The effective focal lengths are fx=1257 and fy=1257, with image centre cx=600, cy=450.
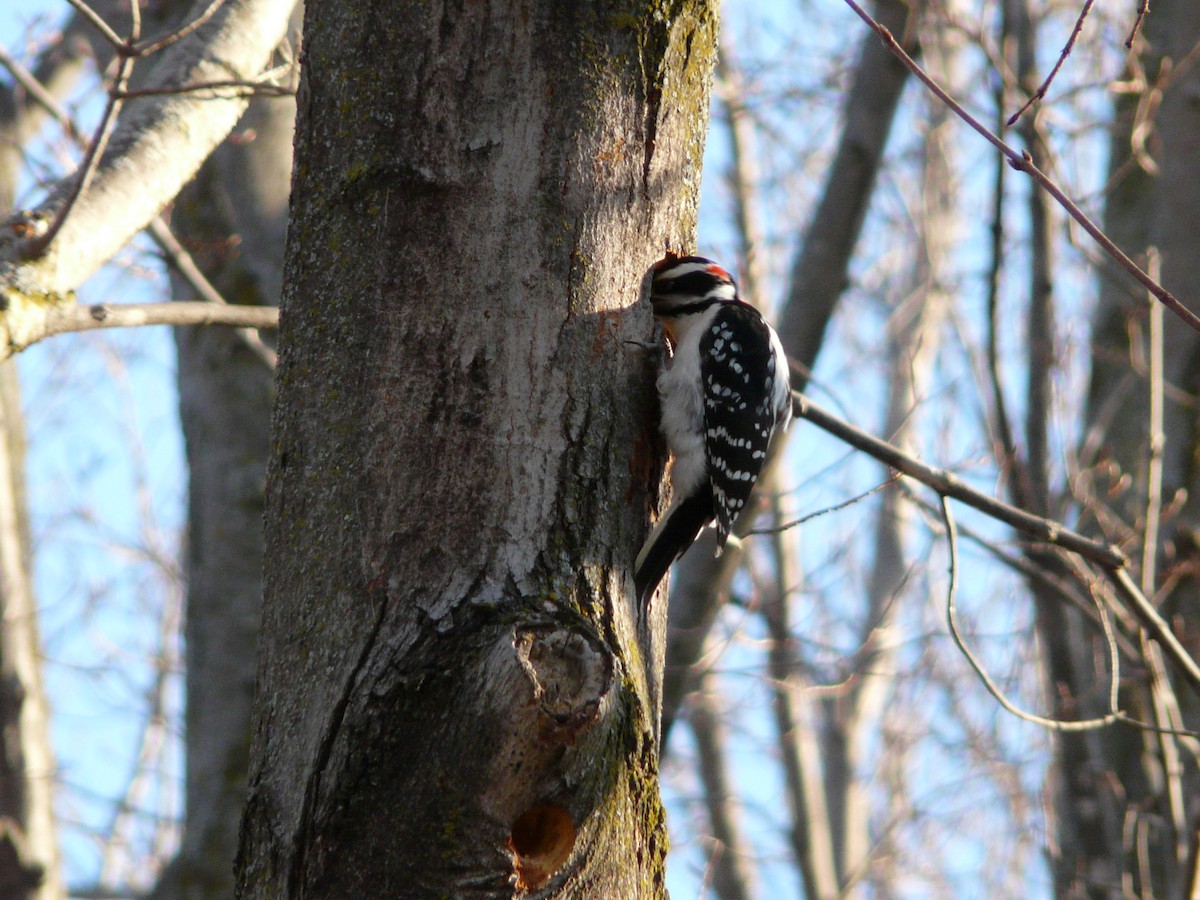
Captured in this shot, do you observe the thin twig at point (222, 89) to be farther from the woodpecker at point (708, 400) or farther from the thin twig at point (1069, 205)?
the thin twig at point (1069, 205)

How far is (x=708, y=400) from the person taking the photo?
3305 mm

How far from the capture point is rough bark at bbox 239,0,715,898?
1865mm

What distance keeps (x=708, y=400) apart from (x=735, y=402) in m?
0.32

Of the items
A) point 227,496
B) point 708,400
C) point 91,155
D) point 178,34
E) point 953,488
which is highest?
point 178,34

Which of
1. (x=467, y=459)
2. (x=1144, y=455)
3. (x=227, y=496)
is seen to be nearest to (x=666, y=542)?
(x=467, y=459)

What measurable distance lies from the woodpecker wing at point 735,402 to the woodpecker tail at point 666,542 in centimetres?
21

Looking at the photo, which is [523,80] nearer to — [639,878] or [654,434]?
[654,434]

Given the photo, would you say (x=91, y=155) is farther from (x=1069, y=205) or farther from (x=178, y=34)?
(x=1069, y=205)

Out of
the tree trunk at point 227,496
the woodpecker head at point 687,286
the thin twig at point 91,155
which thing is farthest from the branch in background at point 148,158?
the tree trunk at point 227,496

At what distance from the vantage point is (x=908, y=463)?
10.2 feet

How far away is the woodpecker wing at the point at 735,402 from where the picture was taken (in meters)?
3.33

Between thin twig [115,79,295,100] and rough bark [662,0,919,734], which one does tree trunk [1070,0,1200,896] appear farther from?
thin twig [115,79,295,100]

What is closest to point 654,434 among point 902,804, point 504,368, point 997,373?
point 504,368

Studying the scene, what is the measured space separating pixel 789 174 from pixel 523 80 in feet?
30.2
